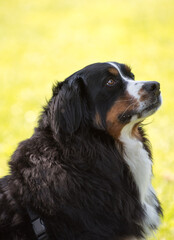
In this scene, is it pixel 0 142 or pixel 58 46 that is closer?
pixel 0 142

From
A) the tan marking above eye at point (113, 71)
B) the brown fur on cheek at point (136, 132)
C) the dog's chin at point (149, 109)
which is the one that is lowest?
the brown fur on cheek at point (136, 132)

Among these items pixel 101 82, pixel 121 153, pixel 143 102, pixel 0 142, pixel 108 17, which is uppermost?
pixel 108 17

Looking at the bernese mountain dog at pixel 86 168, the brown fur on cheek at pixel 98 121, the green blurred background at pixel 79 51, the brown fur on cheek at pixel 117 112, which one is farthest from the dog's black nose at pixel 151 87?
the green blurred background at pixel 79 51

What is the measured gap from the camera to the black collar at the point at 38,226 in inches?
97.3

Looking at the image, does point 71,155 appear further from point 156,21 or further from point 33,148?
point 156,21

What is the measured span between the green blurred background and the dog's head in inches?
58.8

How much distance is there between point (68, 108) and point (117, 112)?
41cm

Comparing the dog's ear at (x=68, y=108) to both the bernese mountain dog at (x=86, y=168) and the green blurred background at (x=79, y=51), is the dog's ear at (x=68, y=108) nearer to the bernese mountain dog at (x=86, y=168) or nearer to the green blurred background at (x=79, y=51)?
the bernese mountain dog at (x=86, y=168)

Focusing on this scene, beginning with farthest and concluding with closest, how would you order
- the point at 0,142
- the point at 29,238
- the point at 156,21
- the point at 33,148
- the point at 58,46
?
1. the point at 156,21
2. the point at 58,46
3. the point at 0,142
4. the point at 33,148
5. the point at 29,238

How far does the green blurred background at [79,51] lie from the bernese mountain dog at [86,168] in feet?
3.67

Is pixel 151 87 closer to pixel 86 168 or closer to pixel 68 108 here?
pixel 68 108

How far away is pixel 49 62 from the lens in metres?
10.9

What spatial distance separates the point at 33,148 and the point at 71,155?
294mm

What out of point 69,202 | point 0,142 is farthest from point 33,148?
point 0,142
